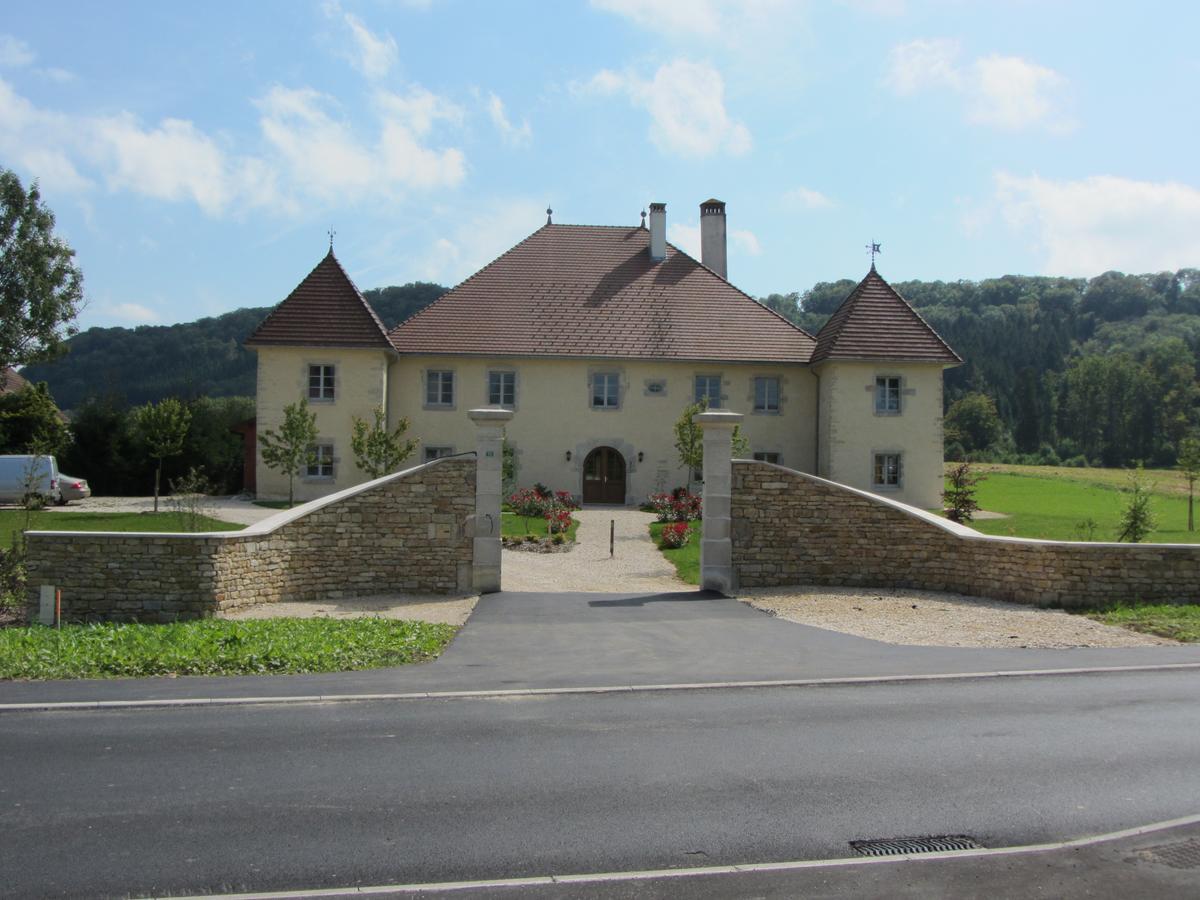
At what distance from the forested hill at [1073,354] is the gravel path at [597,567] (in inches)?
2967

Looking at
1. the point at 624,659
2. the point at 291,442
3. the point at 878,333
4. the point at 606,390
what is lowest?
the point at 624,659

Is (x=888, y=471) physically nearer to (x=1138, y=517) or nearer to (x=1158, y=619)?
(x=1138, y=517)

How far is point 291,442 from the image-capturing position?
28531mm

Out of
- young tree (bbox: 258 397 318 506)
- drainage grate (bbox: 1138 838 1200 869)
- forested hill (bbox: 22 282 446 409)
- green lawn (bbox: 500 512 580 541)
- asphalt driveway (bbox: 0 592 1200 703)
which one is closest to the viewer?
drainage grate (bbox: 1138 838 1200 869)

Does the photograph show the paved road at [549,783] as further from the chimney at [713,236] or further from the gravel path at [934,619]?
the chimney at [713,236]

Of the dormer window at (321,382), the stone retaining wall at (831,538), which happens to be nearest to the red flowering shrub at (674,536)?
the stone retaining wall at (831,538)

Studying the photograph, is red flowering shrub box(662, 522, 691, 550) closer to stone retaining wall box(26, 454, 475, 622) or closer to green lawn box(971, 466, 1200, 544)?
stone retaining wall box(26, 454, 475, 622)

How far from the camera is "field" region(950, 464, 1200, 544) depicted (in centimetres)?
2531

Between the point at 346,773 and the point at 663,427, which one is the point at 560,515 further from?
the point at 346,773

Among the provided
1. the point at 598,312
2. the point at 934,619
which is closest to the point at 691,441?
the point at 598,312

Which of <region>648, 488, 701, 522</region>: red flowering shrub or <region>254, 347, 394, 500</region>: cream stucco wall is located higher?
<region>254, 347, 394, 500</region>: cream stucco wall

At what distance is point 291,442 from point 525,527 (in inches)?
352

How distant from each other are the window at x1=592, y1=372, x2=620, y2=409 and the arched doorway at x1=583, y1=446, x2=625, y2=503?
167 cm

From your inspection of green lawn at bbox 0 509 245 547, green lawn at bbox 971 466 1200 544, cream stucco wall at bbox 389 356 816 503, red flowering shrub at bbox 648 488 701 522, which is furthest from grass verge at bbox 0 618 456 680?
cream stucco wall at bbox 389 356 816 503
